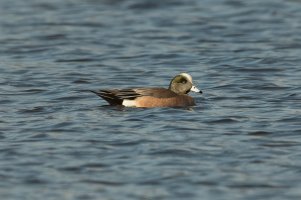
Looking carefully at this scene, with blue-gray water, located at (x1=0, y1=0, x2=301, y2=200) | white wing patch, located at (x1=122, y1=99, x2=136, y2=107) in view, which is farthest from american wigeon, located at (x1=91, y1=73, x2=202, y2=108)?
blue-gray water, located at (x1=0, y1=0, x2=301, y2=200)

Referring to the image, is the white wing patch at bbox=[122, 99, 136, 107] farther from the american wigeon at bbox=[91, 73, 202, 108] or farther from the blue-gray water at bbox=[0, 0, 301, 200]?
the blue-gray water at bbox=[0, 0, 301, 200]

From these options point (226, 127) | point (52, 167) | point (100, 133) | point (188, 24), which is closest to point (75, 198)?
point (52, 167)

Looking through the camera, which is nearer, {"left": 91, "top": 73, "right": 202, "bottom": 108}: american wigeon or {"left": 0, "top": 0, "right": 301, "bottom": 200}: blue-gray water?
{"left": 0, "top": 0, "right": 301, "bottom": 200}: blue-gray water

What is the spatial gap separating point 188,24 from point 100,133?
10.1 m

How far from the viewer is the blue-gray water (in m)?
10.2

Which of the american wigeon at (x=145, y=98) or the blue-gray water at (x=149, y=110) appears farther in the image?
the american wigeon at (x=145, y=98)

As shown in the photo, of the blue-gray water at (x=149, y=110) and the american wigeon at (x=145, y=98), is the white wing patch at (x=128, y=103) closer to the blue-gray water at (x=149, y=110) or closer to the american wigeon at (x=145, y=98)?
the american wigeon at (x=145, y=98)

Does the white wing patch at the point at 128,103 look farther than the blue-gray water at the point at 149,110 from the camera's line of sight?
Yes

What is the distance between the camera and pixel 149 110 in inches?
551

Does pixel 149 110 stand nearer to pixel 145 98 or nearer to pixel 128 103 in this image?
pixel 145 98

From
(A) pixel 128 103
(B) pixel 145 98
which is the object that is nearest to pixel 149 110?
(B) pixel 145 98

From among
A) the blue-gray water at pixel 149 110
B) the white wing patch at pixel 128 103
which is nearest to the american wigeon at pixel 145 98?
the white wing patch at pixel 128 103

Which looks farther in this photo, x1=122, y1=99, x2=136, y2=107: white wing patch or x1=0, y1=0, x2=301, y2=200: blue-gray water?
x1=122, y1=99, x2=136, y2=107: white wing patch

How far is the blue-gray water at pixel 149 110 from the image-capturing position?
1019cm
